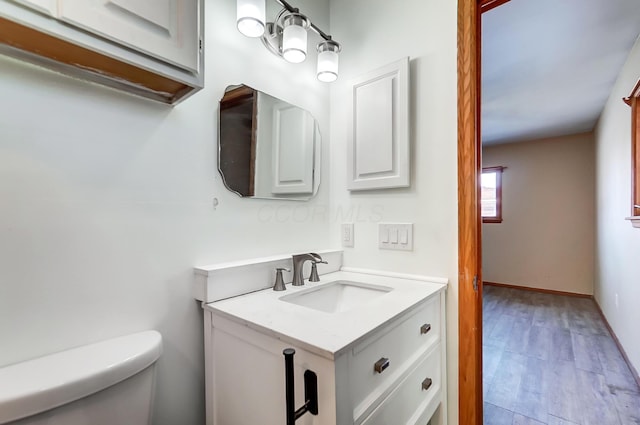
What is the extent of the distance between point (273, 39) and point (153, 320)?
1.22 m

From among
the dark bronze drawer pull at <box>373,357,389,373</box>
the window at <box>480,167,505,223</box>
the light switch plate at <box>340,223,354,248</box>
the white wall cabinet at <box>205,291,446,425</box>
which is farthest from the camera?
the window at <box>480,167,505,223</box>

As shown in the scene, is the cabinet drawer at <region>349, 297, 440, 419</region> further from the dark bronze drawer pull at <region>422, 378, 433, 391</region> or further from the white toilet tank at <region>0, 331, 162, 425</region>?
the white toilet tank at <region>0, 331, 162, 425</region>

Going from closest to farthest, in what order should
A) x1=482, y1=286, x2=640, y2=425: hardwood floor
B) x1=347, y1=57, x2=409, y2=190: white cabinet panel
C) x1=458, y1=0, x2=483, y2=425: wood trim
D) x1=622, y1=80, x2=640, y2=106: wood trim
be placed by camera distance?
x1=458, y1=0, x2=483, y2=425: wood trim < x1=347, y1=57, x2=409, y2=190: white cabinet panel < x1=482, y1=286, x2=640, y2=425: hardwood floor < x1=622, y1=80, x2=640, y2=106: wood trim

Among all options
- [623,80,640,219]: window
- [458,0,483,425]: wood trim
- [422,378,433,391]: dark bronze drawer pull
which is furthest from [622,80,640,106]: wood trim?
[422,378,433,391]: dark bronze drawer pull

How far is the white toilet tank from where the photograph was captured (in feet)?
1.87

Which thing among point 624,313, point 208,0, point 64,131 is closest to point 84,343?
point 64,131

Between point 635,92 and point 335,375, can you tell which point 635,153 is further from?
point 335,375

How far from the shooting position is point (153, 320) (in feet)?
2.97

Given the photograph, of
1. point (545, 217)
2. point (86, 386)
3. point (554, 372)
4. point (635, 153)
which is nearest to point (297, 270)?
point (86, 386)

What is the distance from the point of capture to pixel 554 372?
2.11 meters

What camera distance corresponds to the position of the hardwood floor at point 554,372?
1674 millimetres

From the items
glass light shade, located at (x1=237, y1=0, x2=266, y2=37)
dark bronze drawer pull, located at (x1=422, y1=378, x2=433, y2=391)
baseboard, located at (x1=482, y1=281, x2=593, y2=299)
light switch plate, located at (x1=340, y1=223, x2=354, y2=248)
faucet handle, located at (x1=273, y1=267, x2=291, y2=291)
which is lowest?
baseboard, located at (x1=482, y1=281, x2=593, y2=299)

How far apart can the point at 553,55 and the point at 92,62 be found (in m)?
2.84

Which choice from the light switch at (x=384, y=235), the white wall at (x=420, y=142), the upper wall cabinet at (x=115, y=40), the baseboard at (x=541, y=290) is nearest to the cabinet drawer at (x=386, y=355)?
the white wall at (x=420, y=142)
